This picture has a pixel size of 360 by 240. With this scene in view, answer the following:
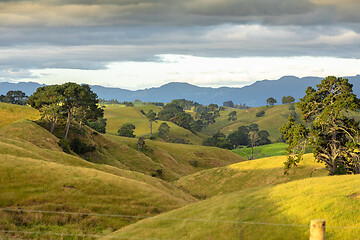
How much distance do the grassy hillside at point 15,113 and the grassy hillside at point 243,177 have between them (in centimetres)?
5092

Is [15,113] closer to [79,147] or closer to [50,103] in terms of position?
[50,103]

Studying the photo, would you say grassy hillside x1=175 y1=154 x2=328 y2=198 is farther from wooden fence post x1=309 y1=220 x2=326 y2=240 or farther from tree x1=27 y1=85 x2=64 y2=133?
wooden fence post x1=309 y1=220 x2=326 y2=240

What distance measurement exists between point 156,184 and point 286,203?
1370 inches

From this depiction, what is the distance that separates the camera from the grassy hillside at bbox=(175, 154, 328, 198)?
7088 cm

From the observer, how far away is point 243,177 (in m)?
79.4

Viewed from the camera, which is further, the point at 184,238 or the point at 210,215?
the point at 210,215

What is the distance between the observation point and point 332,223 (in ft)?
68.7

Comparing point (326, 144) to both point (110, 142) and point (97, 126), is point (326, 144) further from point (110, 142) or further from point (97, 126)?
point (97, 126)

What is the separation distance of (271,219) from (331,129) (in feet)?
102

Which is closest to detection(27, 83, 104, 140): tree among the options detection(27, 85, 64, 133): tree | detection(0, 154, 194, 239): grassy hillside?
detection(27, 85, 64, 133): tree

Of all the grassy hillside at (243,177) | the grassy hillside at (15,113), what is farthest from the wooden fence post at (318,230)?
the grassy hillside at (15,113)

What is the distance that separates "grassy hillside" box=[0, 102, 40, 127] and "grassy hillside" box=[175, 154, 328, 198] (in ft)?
167

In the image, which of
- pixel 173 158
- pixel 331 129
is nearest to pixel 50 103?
pixel 173 158

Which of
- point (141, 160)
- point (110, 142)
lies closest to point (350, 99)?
point (141, 160)
